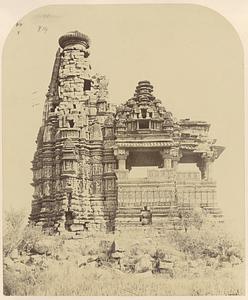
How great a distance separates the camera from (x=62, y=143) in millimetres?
2518

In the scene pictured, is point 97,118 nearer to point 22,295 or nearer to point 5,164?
point 5,164

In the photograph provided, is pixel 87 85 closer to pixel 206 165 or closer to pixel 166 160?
pixel 166 160

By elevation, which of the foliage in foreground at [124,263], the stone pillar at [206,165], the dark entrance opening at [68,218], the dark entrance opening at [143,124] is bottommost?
the foliage in foreground at [124,263]

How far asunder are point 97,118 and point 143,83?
0.22 meters

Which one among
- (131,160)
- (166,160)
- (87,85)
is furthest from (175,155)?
(87,85)

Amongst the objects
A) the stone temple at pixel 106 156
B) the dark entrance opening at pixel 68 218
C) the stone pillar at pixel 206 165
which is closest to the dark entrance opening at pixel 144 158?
the stone temple at pixel 106 156

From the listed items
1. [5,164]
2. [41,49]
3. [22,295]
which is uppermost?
[41,49]

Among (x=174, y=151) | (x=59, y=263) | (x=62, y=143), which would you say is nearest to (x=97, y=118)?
(x=62, y=143)

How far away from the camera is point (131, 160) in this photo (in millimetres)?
2494

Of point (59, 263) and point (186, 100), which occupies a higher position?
point (186, 100)

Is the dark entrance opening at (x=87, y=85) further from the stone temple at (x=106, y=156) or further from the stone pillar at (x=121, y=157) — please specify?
the stone pillar at (x=121, y=157)

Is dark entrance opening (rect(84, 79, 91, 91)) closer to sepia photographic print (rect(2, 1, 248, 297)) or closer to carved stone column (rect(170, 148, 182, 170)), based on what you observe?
sepia photographic print (rect(2, 1, 248, 297))

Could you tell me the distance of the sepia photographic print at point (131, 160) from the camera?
2426 mm

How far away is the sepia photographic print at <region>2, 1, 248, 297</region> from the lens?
243 centimetres
